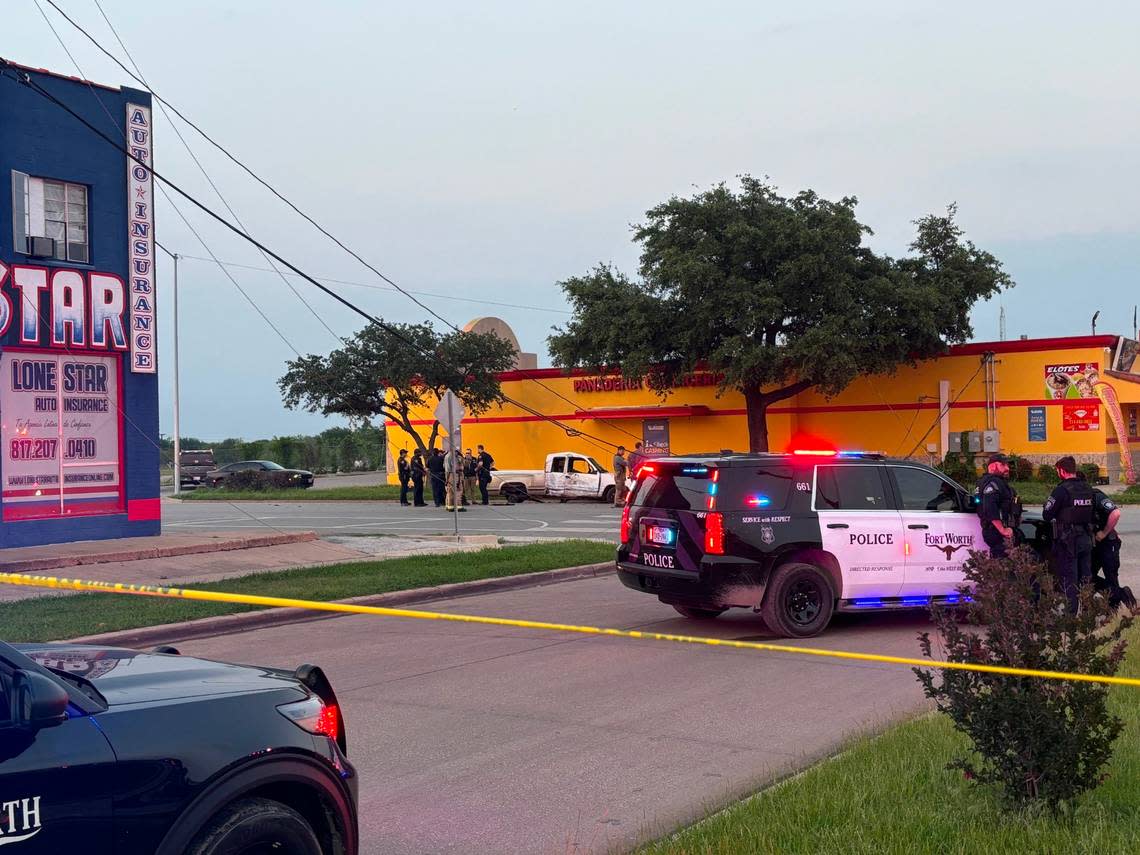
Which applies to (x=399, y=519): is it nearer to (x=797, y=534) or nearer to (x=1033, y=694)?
(x=797, y=534)

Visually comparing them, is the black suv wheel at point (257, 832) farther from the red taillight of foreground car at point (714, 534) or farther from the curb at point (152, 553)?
the curb at point (152, 553)

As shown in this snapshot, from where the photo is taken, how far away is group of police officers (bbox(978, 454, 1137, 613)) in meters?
11.4

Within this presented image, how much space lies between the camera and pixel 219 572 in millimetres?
16219

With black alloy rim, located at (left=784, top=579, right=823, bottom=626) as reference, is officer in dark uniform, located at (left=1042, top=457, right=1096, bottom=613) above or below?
above

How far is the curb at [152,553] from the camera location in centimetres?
1576

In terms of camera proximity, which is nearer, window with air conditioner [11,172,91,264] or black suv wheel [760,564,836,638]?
black suv wheel [760,564,836,638]

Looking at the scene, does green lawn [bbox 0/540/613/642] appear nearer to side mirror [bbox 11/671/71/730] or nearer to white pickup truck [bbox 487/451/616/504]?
side mirror [bbox 11/671/71/730]

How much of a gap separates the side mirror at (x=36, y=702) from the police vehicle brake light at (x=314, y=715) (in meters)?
0.82

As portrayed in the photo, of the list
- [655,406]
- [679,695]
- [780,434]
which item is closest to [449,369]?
[655,406]

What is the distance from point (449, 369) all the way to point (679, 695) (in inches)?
1366

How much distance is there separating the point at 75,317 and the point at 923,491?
1316 centimetres

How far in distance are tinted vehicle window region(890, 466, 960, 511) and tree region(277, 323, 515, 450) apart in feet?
99.2

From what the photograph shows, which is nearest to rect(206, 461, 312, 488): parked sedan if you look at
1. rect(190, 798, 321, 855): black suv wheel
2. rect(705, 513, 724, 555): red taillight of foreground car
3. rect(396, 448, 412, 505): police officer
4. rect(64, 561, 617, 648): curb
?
rect(396, 448, 412, 505): police officer

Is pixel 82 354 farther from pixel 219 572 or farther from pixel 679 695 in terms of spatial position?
pixel 679 695
